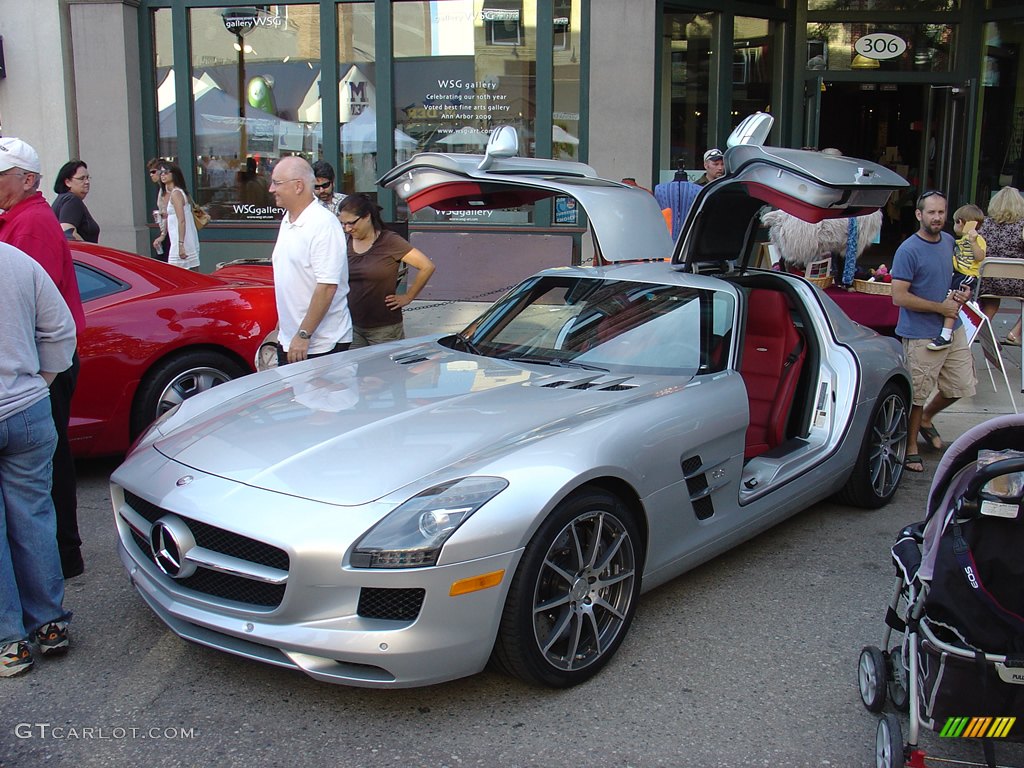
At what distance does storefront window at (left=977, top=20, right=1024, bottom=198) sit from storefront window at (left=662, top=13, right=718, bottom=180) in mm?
3780

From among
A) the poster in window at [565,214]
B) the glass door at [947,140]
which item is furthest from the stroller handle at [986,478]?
the glass door at [947,140]

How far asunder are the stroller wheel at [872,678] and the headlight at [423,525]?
1309 mm

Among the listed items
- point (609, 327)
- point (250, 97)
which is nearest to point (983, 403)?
point (609, 327)

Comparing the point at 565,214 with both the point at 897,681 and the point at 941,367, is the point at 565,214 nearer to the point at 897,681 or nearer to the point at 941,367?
the point at 941,367

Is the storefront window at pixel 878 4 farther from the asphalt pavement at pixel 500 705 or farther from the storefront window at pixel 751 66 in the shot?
the asphalt pavement at pixel 500 705

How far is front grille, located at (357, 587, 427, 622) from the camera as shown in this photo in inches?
120

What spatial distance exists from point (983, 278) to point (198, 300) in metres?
6.91

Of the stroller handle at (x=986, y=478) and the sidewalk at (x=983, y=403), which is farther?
the sidewalk at (x=983, y=403)

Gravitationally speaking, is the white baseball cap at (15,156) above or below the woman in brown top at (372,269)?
above

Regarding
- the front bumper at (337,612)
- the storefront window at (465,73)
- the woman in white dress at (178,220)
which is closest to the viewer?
the front bumper at (337,612)

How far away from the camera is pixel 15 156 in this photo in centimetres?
395

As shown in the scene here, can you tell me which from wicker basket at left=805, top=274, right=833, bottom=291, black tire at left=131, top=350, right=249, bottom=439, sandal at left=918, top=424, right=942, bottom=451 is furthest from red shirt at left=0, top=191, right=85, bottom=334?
wicker basket at left=805, top=274, right=833, bottom=291

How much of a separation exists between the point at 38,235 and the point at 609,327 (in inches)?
97.5

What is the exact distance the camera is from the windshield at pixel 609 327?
452 cm
